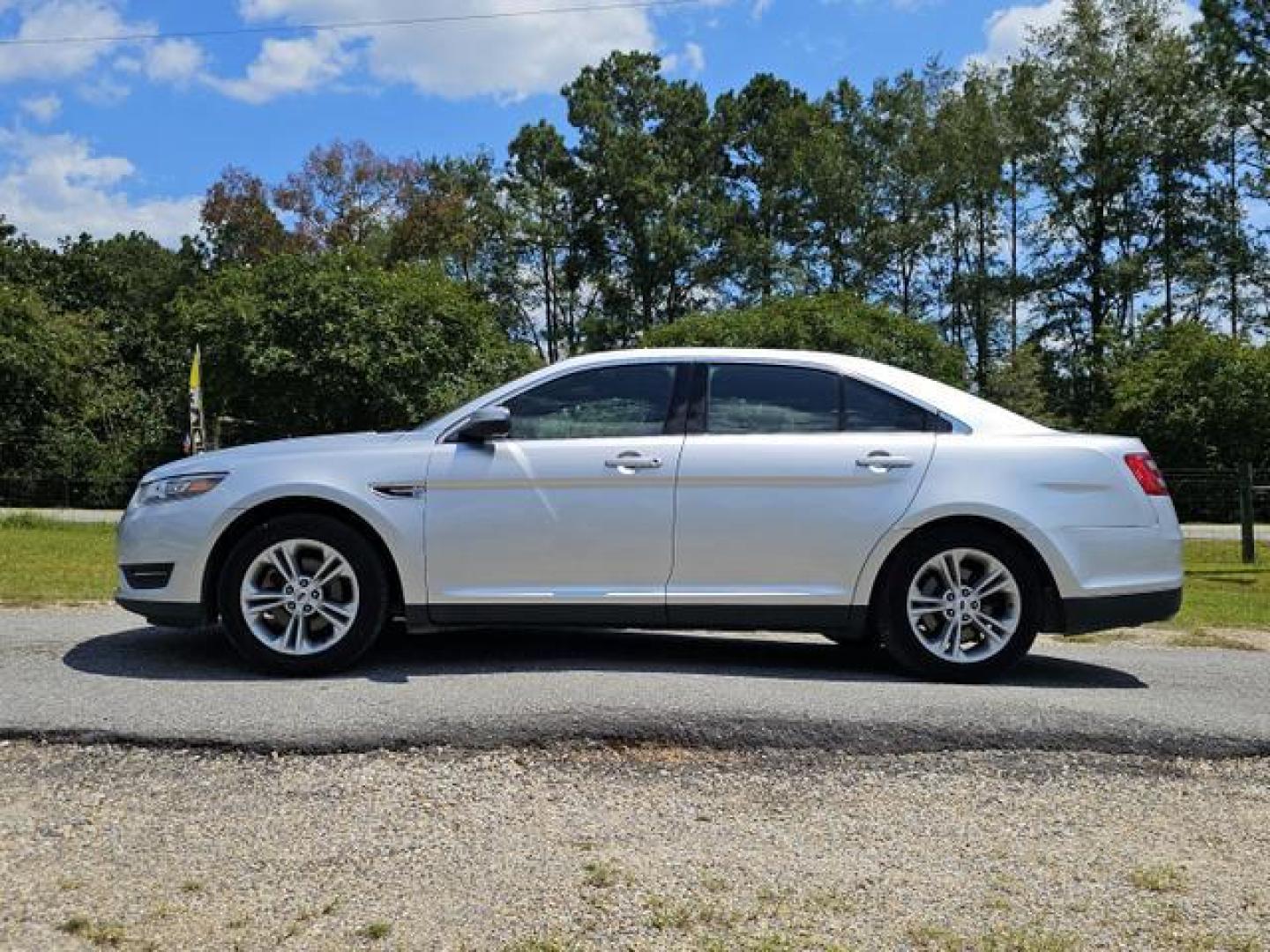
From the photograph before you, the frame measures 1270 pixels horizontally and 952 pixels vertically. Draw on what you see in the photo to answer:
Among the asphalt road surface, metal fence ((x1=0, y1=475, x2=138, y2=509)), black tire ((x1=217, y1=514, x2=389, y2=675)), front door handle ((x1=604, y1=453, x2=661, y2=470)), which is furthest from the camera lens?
metal fence ((x1=0, y1=475, x2=138, y2=509))

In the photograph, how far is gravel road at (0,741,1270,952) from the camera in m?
3.11

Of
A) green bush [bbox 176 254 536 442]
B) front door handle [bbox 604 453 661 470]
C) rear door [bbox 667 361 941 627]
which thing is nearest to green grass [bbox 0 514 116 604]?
front door handle [bbox 604 453 661 470]

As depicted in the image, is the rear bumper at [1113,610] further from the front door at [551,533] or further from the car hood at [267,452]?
the car hood at [267,452]

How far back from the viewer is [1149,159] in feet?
151

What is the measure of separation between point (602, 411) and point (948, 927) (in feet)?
10.4

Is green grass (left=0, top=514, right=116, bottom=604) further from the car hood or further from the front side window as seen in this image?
the front side window

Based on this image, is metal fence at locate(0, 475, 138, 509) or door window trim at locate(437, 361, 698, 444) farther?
metal fence at locate(0, 475, 138, 509)

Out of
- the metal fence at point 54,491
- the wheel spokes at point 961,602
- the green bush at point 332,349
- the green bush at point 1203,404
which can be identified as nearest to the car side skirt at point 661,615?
the wheel spokes at point 961,602

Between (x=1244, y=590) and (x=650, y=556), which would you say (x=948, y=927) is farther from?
(x=1244, y=590)

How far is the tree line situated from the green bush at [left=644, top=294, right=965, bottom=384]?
13cm

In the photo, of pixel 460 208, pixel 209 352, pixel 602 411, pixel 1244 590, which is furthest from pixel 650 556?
pixel 460 208

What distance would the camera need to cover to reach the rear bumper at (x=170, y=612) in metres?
5.46

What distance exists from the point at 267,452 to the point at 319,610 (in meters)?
0.85

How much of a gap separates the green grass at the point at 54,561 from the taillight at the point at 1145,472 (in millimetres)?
7138
